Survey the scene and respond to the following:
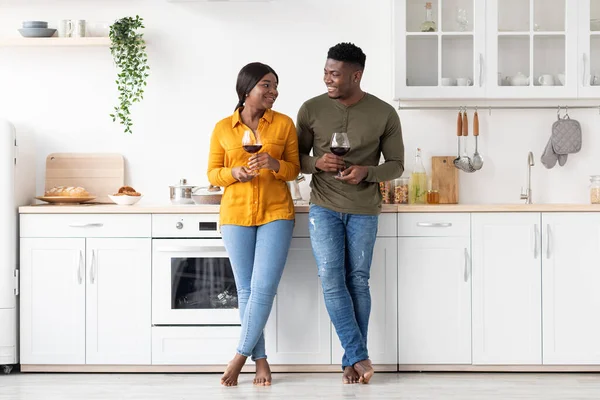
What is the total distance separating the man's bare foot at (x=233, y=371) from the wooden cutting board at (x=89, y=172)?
1337 mm

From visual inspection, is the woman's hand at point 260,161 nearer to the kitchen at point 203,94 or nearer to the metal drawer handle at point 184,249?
the metal drawer handle at point 184,249

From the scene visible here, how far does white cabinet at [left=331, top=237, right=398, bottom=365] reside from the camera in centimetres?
381

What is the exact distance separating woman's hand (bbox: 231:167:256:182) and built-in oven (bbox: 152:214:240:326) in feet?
1.52

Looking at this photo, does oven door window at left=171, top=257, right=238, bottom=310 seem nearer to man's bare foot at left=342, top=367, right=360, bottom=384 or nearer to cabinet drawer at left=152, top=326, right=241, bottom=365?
cabinet drawer at left=152, top=326, right=241, bottom=365

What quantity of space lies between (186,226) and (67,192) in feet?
2.40

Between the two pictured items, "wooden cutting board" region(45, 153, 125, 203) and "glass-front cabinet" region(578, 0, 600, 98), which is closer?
"glass-front cabinet" region(578, 0, 600, 98)

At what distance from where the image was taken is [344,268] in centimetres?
361

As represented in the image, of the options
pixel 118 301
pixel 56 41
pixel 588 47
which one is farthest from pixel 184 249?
pixel 588 47

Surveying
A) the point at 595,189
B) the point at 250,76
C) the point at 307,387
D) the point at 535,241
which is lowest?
the point at 307,387

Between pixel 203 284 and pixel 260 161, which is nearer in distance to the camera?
pixel 260 161

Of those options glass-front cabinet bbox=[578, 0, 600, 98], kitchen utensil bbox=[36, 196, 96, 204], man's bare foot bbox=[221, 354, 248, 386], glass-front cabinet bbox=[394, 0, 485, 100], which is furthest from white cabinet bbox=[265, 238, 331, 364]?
glass-front cabinet bbox=[578, 0, 600, 98]

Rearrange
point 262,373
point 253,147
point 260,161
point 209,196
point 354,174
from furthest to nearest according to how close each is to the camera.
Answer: point 209,196 → point 262,373 → point 354,174 → point 260,161 → point 253,147

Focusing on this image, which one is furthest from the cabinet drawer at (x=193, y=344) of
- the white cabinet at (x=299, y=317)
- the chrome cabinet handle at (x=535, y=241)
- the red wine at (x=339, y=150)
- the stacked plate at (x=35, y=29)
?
the stacked plate at (x=35, y=29)

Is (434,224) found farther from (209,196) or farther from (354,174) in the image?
(209,196)
